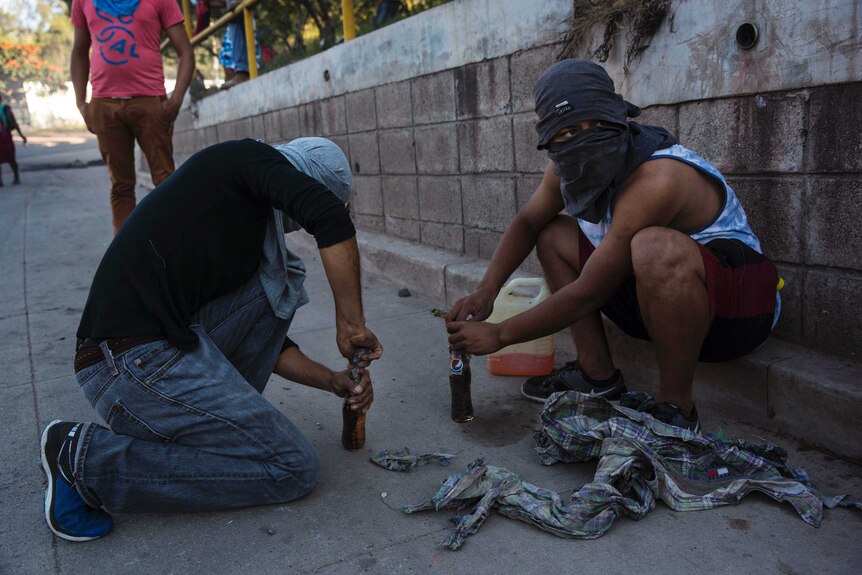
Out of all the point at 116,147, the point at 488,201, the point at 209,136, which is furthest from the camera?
the point at 209,136

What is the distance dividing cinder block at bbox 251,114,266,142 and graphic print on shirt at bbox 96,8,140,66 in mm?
2556

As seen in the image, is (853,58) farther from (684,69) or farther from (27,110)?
(27,110)

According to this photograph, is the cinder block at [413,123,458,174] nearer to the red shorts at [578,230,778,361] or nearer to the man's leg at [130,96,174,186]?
the man's leg at [130,96,174,186]

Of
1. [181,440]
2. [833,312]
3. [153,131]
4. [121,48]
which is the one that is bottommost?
[181,440]

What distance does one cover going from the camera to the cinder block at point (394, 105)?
469 centimetres

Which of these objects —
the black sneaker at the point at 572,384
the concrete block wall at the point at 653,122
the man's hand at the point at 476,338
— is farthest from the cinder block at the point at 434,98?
the man's hand at the point at 476,338

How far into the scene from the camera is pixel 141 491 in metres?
2.06

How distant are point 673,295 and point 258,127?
5.97 m

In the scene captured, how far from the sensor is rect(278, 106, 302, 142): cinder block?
6387 millimetres

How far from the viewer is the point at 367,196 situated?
5.49 meters

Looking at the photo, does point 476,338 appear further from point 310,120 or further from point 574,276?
point 310,120

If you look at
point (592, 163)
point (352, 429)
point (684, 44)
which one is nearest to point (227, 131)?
point (684, 44)

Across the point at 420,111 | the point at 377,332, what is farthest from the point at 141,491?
the point at 420,111

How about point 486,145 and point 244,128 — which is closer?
point 486,145
